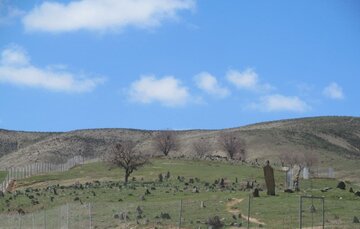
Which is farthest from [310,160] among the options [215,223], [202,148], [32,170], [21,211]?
[215,223]

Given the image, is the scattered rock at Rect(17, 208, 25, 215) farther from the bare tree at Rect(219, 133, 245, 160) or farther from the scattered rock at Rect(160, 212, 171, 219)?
the bare tree at Rect(219, 133, 245, 160)

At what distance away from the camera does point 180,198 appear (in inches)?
2507

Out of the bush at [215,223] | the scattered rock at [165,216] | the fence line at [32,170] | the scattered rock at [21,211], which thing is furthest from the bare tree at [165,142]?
the bush at [215,223]

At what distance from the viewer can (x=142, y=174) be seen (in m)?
103

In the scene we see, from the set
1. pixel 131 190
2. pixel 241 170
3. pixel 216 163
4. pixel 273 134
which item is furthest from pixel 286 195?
pixel 273 134

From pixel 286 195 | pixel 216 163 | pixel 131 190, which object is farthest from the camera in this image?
pixel 216 163

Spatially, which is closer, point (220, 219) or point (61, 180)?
point (220, 219)

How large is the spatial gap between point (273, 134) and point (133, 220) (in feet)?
492

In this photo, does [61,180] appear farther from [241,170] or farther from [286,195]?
[286,195]

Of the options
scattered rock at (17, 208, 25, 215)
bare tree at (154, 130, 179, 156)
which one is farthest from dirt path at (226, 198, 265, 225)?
bare tree at (154, 130, 179, 156)

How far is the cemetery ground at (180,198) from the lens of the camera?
44625 mm

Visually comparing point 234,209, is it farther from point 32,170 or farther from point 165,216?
point 32,170

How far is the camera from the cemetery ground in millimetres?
44625

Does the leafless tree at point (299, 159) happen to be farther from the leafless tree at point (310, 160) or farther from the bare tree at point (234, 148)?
the bare tree at point (234, 148)
